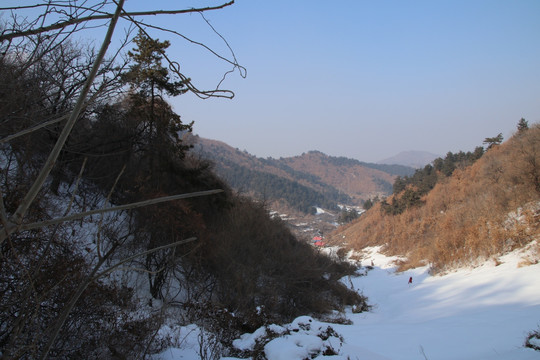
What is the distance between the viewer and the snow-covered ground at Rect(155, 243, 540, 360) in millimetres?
3822

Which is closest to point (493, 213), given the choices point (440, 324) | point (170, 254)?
point (440, 324)

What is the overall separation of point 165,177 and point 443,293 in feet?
46.0

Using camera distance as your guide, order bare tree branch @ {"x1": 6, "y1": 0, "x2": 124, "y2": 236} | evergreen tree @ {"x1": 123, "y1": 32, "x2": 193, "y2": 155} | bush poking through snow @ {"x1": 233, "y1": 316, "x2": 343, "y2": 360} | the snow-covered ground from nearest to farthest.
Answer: bare tree branch @ {"x1": 6, "y1": 0, "x2": 124, "y2": 236}
bush poking through snow @ {"x1": 233, "y1": 316, "x2": 343, "y2": 360}
the snow-covered ground
evergreen tree @ {"x1": 123, "y1": 32, "x2": 193, "y2": 155}

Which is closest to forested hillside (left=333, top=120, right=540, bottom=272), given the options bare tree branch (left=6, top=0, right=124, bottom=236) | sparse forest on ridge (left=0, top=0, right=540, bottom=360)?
sparse forest on ridge (left=0, top=0, right=540, bottom=360)

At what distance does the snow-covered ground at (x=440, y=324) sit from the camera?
3822 mm

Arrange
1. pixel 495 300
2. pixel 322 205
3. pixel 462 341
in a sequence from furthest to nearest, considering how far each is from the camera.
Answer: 1. pixel 322 205
2. pixel 495 300
3. pixel 462 341

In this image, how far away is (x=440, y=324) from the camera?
29.6 feet

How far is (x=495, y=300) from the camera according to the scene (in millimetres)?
11172

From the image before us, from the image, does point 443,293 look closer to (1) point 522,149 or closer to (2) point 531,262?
(2) point 531,262

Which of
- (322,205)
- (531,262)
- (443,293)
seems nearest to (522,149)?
(531,262)

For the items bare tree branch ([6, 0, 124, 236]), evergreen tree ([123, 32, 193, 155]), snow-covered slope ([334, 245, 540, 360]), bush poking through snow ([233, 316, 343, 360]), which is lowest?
snow-covered slope ([334, 245, 540, 360])

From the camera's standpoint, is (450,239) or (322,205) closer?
(450,239)

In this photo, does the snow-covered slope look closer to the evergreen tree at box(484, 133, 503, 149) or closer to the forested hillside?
the forested hillside

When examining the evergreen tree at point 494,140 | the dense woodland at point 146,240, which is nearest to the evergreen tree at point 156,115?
the dense woodland at point 146,240
